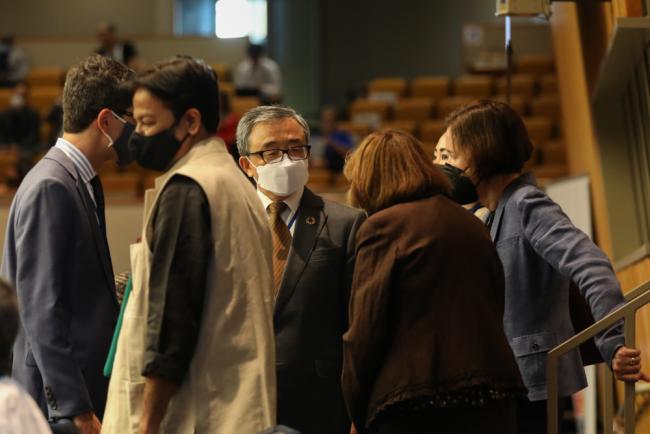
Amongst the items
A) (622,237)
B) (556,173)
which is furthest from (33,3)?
(622,237)

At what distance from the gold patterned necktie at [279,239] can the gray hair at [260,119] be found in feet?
0.68

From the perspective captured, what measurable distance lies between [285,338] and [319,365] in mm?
116

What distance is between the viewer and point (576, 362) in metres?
3.45

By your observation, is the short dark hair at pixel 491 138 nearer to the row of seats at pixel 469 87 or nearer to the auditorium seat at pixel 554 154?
the auditorium seat at pixel 554 154

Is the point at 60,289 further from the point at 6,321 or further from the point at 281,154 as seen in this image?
the point at 6,321

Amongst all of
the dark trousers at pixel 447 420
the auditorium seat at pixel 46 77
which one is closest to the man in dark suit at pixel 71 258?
the dark trousers at pixel 447 420

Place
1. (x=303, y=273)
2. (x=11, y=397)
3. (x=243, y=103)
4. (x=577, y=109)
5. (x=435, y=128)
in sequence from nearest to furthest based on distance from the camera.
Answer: (x=11, y=397) → (x=303, y=273) → (x=577, y=109) → (x=435, y=128) → (x=243, y=103)

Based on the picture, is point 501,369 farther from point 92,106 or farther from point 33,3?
point 33,3

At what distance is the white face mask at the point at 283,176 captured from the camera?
362cm

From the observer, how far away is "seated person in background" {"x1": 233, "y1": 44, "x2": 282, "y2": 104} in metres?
12.9

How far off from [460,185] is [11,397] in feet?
5.22

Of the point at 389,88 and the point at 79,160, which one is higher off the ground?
the point at 79,160

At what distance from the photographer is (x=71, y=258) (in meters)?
3.27

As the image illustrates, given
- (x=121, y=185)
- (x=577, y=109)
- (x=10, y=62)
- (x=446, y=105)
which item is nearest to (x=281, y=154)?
(x=577, y=109)
